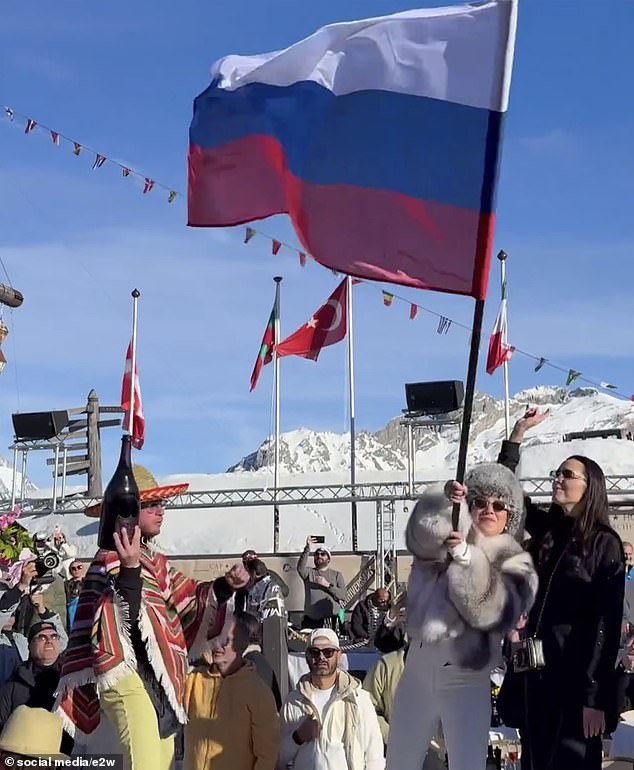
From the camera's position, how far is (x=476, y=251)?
4.82 m

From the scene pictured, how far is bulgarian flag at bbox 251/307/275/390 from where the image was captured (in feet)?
81.7

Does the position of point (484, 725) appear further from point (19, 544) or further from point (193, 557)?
point (193, 557)

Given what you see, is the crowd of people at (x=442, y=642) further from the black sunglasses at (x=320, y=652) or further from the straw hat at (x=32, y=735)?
the straw hat at (x=32, y=735)

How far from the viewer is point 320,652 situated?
5695 mm

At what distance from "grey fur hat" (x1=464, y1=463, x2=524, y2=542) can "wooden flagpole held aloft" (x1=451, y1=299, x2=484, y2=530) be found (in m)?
0.23

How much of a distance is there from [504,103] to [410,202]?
574mm

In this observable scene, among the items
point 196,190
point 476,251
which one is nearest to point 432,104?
point 476,251

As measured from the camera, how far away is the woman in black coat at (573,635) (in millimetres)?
4695

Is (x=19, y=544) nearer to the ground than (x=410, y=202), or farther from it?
nearer to the ground

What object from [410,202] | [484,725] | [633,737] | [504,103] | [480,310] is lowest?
[633,737]

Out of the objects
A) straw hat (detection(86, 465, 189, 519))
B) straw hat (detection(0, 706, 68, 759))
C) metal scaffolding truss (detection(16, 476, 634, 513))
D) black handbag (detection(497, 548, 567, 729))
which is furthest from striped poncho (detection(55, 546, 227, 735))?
metal scaffolding truss (detection(16, 476, 634, 513))

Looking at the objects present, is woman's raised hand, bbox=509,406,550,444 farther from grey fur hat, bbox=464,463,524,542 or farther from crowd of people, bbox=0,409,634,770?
grey fur hat, bbox=464,463,524,542

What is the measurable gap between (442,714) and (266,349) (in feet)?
67.3

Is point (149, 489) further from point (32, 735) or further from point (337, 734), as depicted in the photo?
point (337, 734)
